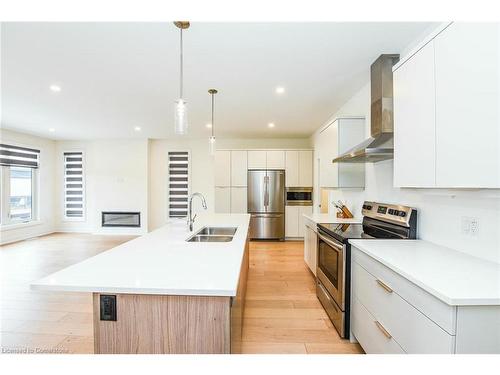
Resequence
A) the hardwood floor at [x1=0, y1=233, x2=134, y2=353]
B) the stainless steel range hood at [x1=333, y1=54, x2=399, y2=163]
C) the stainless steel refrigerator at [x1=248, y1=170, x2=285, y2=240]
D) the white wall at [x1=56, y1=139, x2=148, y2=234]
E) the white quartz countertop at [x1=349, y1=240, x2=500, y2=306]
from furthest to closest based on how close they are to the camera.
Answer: the white wall at [x1=56, y1=139, x2=148, y2=234], the stainless steel refrigerator at [x1=248, y1=170, x2=285, y2=240], the stainless steel range hood at [x1=333, y1=54, x2=399, y2=163], the hardwood floor at [x1=0, y1=233, x2=134, y2=353], the white quartz countertop at [x1=349, y1=240, x2=500, y2=306]

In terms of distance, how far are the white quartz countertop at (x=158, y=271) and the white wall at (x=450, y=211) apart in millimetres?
1420

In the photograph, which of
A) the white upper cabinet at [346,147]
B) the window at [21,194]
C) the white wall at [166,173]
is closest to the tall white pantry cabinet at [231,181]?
the white wall at [166,173]

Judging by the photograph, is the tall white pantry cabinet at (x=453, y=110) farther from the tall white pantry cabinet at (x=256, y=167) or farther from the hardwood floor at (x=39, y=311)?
the tall white pantry cabinet at (x=256, y=167)

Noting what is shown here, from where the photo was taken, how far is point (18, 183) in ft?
18.7

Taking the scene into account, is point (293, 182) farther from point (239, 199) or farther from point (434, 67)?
point (434, 67)

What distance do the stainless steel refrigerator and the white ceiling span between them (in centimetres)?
154

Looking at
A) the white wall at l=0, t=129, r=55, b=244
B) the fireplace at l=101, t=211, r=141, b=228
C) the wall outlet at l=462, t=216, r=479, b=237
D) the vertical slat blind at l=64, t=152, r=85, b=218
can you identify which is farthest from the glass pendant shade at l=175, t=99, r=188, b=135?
the vertical slat blind at l=64, t=152, r=85, b=218

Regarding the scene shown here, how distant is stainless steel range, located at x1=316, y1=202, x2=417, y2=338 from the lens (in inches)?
79.0

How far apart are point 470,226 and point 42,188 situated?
8203mm

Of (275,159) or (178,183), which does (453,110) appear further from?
(178,183)

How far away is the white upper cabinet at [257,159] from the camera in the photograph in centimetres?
568

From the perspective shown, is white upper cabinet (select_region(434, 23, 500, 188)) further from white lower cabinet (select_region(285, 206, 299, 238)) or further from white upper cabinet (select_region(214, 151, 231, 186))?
white upper cabinet (select_region(214, 151, 231, 186))
